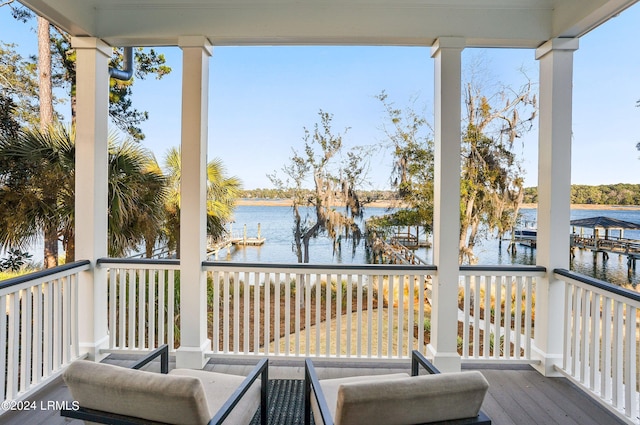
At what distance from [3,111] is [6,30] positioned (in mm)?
1339

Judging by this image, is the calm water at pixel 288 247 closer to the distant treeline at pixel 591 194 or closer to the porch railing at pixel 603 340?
the distant treeline at pixel 591 194

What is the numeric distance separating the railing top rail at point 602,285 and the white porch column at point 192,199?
302 centimetres

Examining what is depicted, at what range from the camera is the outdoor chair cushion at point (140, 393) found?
49.1 inches

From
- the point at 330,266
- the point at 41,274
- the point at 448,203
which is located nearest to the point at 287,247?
the point at 330,266

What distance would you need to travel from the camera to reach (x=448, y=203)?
2.88 meters

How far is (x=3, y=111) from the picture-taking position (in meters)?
4.05

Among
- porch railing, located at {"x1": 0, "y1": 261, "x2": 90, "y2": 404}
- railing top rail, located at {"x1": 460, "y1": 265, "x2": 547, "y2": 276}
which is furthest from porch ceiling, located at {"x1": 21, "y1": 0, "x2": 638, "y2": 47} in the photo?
porch railing, located at {"x1": 0, "y1": 261, "x2": 90, "y2": 404}

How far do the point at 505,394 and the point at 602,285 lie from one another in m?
1.05

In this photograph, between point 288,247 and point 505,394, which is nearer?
point 505,394

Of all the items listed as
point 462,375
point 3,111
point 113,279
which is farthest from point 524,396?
point 3,111

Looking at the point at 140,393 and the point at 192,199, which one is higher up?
the point at 192,199

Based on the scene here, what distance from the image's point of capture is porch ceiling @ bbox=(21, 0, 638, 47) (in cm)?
A: 289

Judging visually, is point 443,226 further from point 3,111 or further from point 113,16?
point 3,111

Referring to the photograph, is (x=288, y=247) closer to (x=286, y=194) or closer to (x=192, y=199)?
(x=286, y=194)
